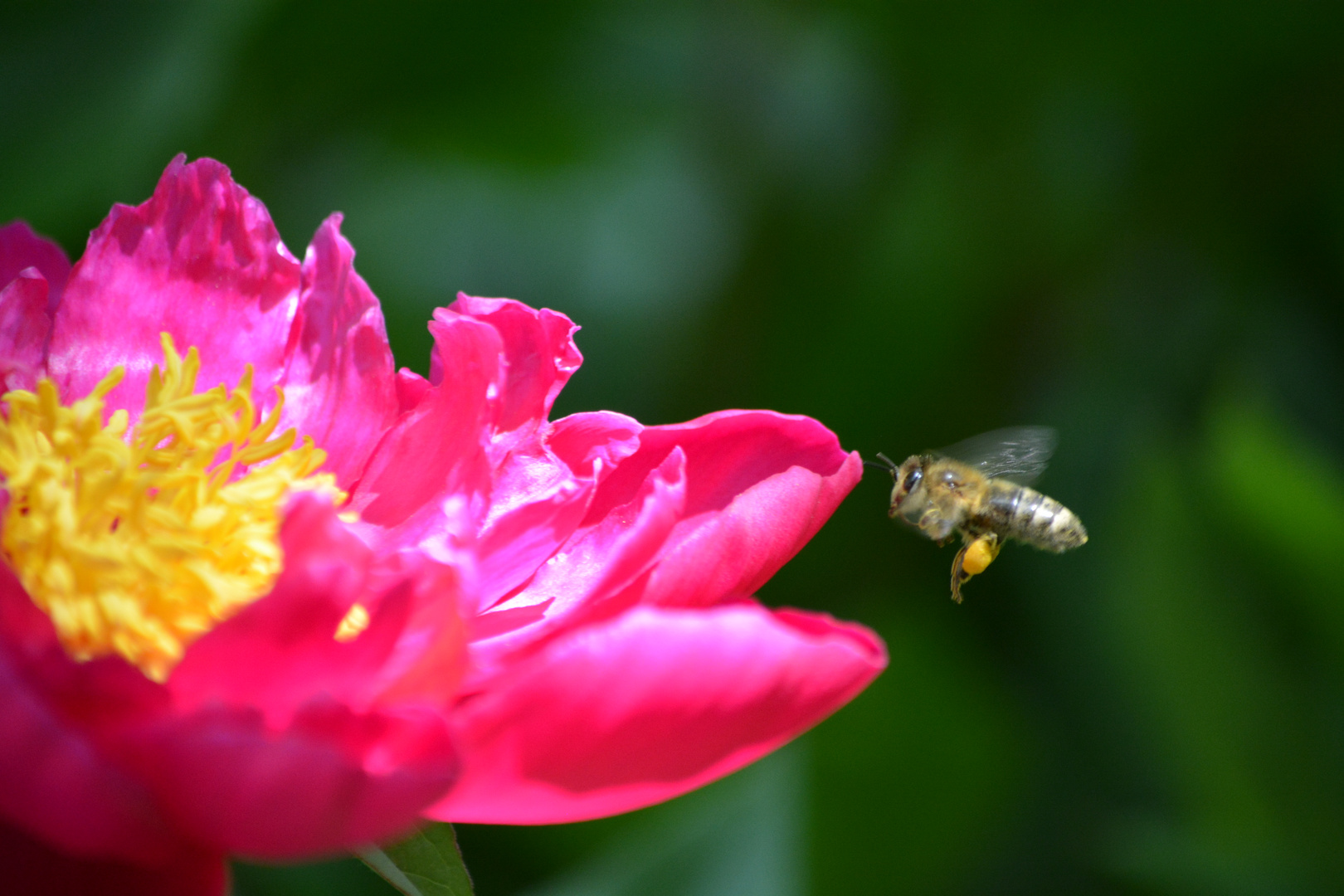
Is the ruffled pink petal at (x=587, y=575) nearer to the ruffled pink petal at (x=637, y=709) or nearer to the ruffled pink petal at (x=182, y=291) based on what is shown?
the ruffled pink petal at (x=637, y=709)

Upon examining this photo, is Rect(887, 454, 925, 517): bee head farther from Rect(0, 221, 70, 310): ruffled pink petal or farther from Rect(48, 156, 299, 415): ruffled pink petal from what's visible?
Rect(0, 221, 70, 310): ruffled pink petal

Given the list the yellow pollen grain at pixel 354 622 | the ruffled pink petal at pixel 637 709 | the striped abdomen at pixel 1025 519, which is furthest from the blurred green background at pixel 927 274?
the ruffled pink petal at pixel 637 709

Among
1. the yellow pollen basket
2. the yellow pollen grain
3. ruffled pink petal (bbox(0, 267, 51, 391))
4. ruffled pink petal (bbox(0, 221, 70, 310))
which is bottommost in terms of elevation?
the yellow pollen grain

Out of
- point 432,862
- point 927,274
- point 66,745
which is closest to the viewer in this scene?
point 66,745

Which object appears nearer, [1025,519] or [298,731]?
[298,731]

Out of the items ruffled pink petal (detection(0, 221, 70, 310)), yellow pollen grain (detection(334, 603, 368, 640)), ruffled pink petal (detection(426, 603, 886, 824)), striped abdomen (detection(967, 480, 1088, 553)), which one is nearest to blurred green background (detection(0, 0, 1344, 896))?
striped abdomen (detection(967, 480, 1088, 553))

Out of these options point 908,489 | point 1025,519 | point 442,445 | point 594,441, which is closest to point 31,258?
point 442,445

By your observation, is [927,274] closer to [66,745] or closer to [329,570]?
[329,570]
